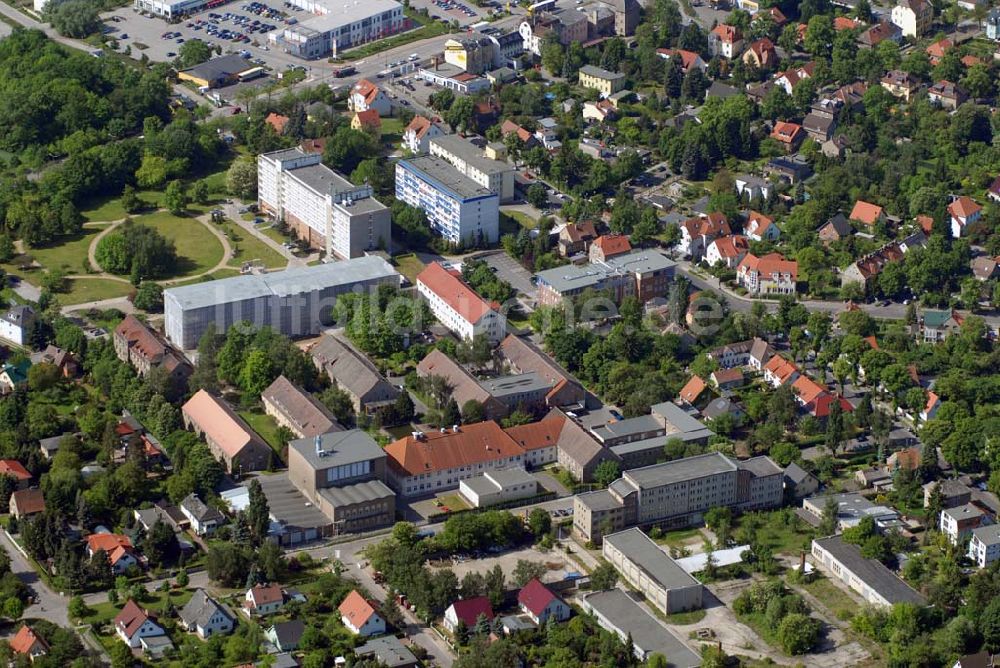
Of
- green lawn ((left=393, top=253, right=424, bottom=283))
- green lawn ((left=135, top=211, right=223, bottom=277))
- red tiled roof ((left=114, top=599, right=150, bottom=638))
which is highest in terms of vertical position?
red tiled roof ((left=114, top=599, right=150, bottom=638))

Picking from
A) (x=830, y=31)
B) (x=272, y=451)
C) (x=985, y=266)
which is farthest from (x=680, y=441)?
(x=830, y=31)

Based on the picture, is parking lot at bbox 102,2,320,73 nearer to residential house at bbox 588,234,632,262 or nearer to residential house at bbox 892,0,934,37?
residential house at bbox 588,234,632,262

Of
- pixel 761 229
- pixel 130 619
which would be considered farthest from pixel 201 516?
pixel 761 229

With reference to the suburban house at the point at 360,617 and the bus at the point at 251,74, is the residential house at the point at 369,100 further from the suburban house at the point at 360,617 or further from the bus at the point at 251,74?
the suburban house at the point at 360,617

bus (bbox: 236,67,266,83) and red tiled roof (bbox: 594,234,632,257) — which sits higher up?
red tiled roof (bbox: 594,234,632,257)

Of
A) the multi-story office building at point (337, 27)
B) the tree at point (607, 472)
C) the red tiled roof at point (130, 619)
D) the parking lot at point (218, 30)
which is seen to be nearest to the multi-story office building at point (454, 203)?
the parking lot at point (218, 30)

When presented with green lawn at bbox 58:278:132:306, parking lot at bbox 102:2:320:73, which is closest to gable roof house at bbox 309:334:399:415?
green lawn at bbox 58:278:132:306

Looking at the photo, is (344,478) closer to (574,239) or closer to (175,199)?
(574,239)
